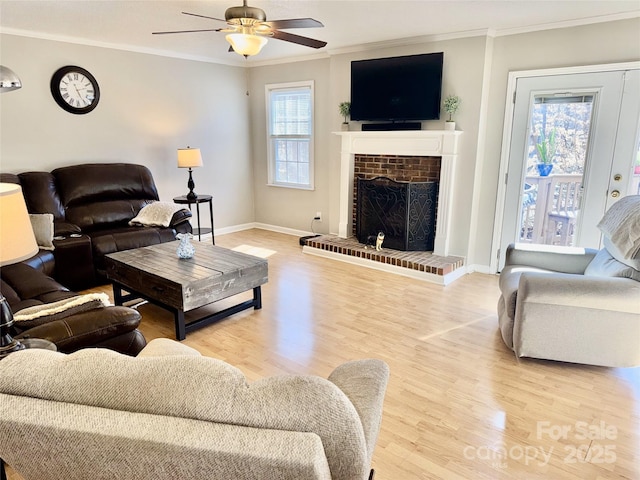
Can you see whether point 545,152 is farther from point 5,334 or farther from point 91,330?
point 5,334

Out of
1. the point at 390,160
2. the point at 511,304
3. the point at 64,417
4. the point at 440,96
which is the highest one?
the point at 440,96

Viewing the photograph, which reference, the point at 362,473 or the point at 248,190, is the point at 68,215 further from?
the point at 362,473

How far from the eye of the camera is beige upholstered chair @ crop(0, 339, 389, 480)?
0.84 m

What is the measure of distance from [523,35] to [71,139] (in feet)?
15.7

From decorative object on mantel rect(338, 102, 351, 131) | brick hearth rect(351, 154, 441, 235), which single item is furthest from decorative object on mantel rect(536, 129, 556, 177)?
decorative object on mantel rect(338, 102, 351, 131)

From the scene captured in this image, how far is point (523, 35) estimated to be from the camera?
13.0 feet

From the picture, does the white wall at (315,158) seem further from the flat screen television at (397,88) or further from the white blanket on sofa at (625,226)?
the white blanket on sofa at (625,226)

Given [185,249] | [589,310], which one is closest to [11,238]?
[185,249]

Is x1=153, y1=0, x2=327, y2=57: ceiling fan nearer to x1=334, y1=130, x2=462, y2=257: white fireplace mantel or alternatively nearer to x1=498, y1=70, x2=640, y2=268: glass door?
x1=334, y1=130, x2=462, y2=257: white fireplace mantel

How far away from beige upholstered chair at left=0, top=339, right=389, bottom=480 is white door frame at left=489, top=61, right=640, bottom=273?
3909 mm

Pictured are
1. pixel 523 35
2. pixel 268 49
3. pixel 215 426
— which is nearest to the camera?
pixel 215 426

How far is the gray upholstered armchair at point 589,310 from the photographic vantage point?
8.06ft

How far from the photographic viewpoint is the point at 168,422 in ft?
2.86

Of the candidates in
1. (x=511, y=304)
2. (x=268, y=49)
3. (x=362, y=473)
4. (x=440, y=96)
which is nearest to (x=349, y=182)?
(x=440, y=96)
